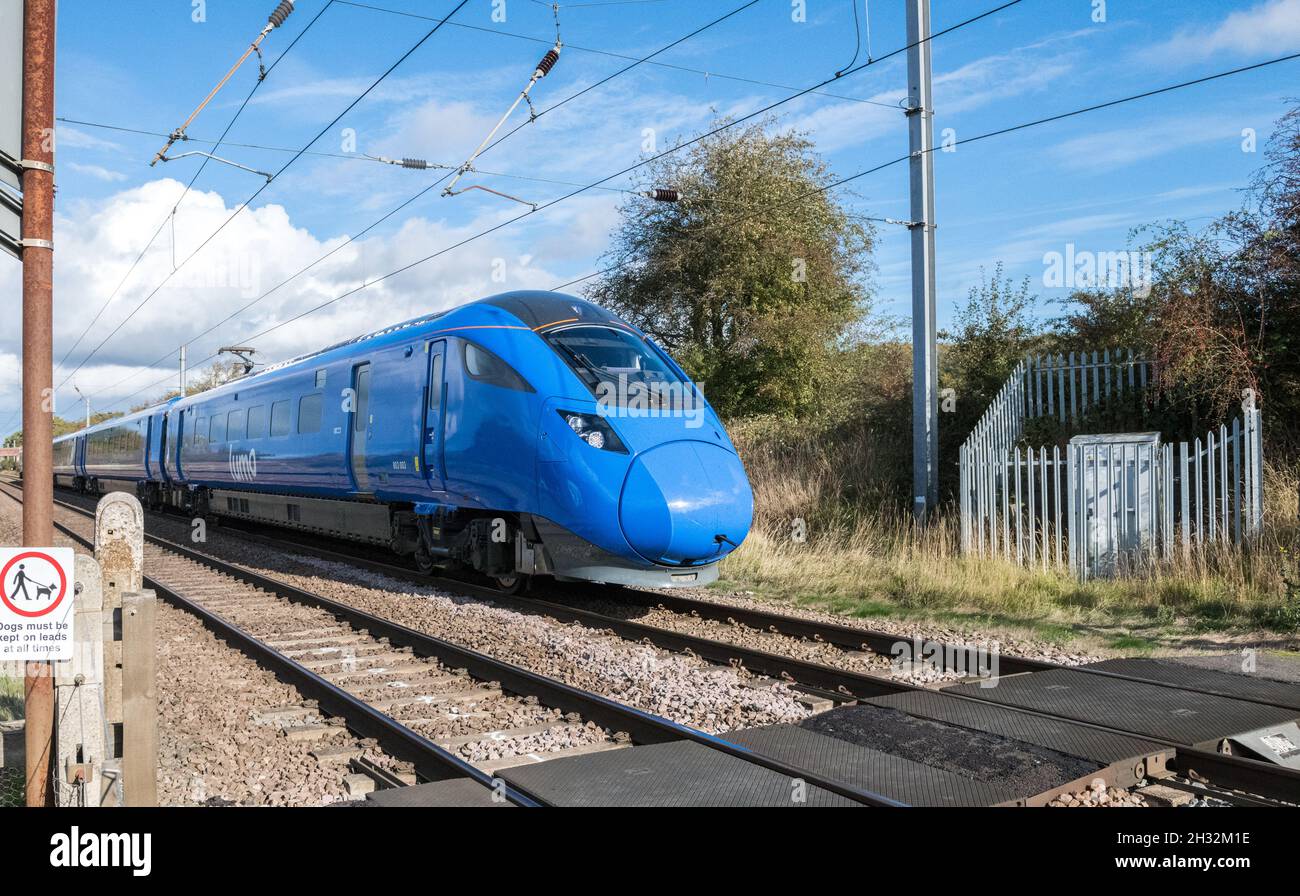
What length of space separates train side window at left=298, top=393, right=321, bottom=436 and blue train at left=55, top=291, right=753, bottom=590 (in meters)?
0.04

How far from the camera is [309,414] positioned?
15.5 m

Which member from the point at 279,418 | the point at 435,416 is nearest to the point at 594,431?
the point at 435,416

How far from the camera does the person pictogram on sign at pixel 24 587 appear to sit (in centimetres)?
385

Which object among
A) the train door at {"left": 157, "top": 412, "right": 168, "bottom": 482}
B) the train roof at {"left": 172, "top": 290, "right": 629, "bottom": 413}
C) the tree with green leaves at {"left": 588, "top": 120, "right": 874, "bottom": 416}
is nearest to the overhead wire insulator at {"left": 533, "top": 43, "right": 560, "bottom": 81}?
the train roof at {"left": 172, "top": 290, "right": 629, "bottom": 413}

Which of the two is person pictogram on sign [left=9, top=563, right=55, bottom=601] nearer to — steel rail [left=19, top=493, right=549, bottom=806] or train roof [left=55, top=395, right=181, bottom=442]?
steel rail [left=19, top=493, right=549, bottom=806]

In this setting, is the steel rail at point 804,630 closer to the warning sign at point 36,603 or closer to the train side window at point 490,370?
the train side window at point 490,370

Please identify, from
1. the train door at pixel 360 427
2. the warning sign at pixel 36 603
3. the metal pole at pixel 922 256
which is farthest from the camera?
the train door at pixel 360 427

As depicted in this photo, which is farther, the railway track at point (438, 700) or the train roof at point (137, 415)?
the train roof at point (137, 415)

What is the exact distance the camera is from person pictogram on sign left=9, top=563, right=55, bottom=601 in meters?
3.85

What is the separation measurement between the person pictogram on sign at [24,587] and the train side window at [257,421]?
14648mm

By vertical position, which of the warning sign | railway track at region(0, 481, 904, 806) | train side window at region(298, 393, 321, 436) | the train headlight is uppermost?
train side window at region(298, 393, 321, 436)

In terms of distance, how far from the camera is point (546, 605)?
10578 mm

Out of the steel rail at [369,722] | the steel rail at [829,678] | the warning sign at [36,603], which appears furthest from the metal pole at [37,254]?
the steel rail at [829,678]

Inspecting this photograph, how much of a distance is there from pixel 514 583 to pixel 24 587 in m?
7.72
